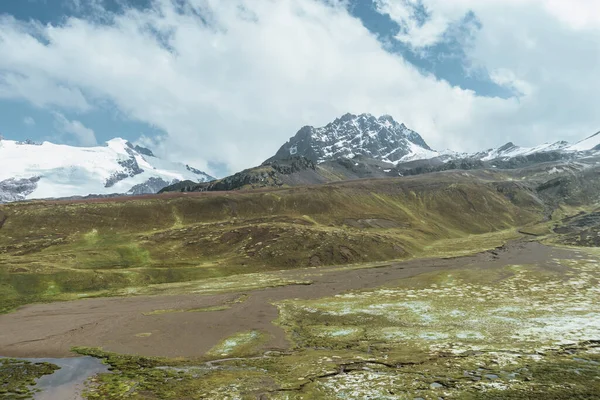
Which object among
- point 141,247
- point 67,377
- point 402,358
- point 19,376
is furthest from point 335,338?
point 141,247

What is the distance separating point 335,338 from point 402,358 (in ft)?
43.4

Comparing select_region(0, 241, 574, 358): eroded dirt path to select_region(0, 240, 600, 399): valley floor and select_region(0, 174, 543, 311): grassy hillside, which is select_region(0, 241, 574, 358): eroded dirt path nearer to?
select_region(0, 240, 600, 399): valley floor

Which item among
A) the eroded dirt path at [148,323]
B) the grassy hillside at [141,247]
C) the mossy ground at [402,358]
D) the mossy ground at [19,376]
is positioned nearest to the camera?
the mossy ground at [402,358]

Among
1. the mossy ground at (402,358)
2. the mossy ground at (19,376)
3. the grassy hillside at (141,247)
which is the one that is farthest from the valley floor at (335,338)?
the grassy hillside at (141,247)

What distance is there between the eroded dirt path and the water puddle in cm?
365

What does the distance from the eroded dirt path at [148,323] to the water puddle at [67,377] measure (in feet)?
12.0

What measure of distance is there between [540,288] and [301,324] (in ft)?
213

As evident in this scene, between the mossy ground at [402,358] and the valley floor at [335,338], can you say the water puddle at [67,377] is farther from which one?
the mossy ground at [402,358]

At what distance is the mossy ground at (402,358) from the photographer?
37.3m

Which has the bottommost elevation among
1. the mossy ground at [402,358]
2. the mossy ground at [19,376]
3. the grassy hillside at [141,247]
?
the mossy ground at [402,358]

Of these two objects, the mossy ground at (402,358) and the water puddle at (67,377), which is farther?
the water puddle at (67,377)

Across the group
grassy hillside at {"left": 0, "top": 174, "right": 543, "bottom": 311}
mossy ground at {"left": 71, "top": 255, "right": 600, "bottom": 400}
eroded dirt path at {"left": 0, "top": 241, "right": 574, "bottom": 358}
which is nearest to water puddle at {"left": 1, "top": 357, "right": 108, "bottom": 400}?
mossy ground at {"left": 71, "top": 255, "right": 600, "bottom": 400}

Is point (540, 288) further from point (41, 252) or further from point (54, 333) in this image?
point (41, 252)

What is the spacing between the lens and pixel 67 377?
144 feet
